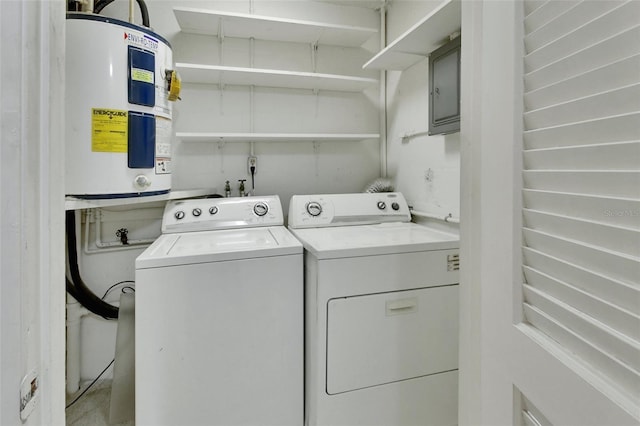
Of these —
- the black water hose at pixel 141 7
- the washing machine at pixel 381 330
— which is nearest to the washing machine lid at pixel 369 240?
the washing machine at pixel 381 330

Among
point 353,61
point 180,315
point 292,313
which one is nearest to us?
point 180,315

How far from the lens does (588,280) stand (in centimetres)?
42

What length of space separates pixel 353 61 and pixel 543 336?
7.79 feet

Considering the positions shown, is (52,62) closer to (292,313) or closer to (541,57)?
(541,57)

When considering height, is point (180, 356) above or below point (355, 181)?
below

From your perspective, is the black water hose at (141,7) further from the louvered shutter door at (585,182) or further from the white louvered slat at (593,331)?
the white louvered slat at (593,331)

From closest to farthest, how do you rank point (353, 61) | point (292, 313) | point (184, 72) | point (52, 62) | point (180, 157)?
point (52, 62) → point (292, 313) → point (184, 72) → point (180, 157) → point (353, 61)

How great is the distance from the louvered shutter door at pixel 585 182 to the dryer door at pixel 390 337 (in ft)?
3.16

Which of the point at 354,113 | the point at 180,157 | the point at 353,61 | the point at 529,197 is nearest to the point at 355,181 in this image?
the point at 354,113

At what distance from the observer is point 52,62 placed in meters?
0.48

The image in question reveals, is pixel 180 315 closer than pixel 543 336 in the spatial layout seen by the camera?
No

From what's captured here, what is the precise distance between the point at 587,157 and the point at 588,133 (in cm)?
3

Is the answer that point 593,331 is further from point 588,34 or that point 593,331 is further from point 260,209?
point 260,209

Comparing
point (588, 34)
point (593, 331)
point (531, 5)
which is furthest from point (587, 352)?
point (531, 5)
